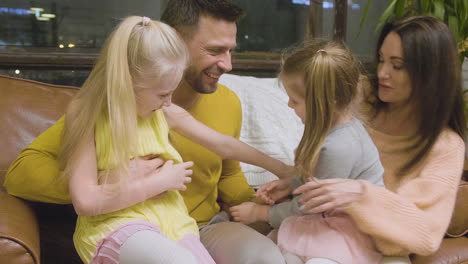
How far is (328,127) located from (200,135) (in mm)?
389

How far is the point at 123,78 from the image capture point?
131cm

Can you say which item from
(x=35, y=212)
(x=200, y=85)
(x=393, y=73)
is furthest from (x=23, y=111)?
(x=393, y=73)

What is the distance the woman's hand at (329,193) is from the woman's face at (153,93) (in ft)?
1.38

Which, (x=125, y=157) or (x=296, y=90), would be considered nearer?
(x=125, y=157)

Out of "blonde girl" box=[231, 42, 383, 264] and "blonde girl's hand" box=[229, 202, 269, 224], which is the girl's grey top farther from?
"blonde girl's hand" box=[229, 202, 269, 224]

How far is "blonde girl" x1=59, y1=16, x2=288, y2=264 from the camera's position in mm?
1293

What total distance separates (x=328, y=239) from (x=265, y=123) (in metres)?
0.81

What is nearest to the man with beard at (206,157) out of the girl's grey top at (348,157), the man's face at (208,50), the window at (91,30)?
the man's face at (208,50)

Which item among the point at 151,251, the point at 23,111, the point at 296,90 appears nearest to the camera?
the point at 151,251

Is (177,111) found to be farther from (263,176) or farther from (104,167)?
(263,176)

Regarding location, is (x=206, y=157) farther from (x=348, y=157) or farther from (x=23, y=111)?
(x=23, y=111)

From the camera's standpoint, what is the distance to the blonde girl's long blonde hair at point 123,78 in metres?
1.32

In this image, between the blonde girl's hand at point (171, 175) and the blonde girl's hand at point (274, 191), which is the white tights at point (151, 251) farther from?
the blonde girl's hand at point (274, 191)

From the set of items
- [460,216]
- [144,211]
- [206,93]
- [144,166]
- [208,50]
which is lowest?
[460,216]
